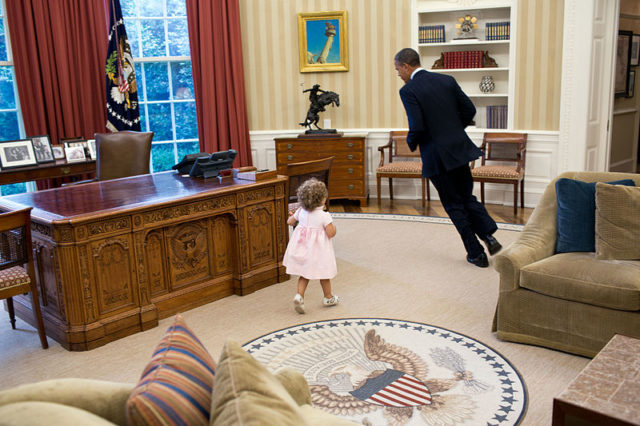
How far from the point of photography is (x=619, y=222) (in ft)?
11.2

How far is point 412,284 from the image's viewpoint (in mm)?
4586

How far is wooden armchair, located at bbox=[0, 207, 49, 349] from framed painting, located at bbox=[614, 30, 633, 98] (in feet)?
24.5

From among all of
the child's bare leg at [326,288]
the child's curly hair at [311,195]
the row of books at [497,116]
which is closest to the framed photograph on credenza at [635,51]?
the row of books at [497,116]

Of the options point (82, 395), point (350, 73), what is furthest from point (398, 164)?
point (82, 395)

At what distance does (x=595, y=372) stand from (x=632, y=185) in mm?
1594

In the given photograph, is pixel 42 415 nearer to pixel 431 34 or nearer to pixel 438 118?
pixel 438 118

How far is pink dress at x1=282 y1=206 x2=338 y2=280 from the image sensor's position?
159 inches

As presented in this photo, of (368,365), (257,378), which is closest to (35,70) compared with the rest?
(368,365)

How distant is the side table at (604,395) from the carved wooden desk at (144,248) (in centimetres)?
261

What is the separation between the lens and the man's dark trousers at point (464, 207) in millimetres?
4902

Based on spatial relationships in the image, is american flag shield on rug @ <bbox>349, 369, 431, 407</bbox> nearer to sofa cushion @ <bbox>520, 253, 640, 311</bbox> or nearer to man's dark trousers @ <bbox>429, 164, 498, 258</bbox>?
sofa cushion @ <bbox>520, 253, 640, 311</bbox>

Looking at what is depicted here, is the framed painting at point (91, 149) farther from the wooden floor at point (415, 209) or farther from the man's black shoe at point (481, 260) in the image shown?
the man's black shoe at point (481, 260)

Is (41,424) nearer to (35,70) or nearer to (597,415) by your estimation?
(597,415)

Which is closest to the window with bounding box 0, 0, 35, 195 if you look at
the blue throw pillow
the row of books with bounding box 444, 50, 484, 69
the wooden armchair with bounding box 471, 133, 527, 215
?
the row of books with bounding box 444, 50, 484, 69
